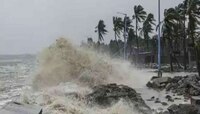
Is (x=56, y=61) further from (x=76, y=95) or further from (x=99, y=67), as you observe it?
(x=76, y=95)

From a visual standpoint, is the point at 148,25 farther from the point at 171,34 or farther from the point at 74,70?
the point at 74,70

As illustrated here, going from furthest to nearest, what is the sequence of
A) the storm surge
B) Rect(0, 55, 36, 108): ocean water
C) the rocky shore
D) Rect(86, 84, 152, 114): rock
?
1. the storm surge
2. Rect(0, 55, 36, 108): ocean water
3. Rect(86, 84, 152, 114): rock
4. the rocky shore

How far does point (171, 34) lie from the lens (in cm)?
5662

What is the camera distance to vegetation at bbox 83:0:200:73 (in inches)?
1732

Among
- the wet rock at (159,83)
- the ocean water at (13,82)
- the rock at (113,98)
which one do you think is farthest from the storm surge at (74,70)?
the rock at (113,98)

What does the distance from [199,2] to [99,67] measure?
17382 millimetres

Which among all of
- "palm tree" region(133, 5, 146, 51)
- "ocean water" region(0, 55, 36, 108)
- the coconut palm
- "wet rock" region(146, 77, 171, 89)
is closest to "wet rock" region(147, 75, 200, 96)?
"wet rock" region(146, 77, 171, 89)

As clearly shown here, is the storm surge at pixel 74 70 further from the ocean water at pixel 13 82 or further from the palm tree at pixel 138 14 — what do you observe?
the palm tree at pixel 138 14

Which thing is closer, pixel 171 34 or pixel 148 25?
pixel 171 34

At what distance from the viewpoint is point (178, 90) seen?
85.4 feet

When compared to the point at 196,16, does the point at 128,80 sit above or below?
below

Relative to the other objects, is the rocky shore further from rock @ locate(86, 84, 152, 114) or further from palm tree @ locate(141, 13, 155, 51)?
palm tree @ locate(141, 13, 155, 51)

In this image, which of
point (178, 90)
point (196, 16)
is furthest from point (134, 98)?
point (196, 16)

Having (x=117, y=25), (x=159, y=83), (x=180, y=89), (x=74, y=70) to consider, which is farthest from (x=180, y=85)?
(x=117, y=25)
